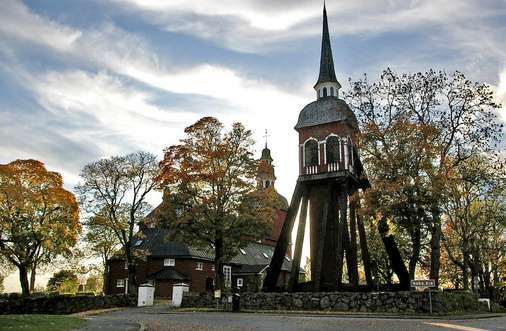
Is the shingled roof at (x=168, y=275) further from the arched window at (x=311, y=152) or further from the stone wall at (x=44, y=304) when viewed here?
the arched window at (x=311, y=152)

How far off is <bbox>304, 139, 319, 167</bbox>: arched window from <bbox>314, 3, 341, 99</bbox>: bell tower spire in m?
4.07

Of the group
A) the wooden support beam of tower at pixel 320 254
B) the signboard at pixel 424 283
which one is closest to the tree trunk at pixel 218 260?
the wooden support beam of tower at pixel 320 254

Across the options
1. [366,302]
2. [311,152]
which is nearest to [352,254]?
[366,302]

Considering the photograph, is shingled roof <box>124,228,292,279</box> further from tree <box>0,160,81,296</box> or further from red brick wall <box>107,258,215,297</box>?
tree <box>0,160,81,296</box>

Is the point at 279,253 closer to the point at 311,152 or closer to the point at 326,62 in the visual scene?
the point at 311,152

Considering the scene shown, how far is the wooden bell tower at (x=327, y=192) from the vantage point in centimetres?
2862

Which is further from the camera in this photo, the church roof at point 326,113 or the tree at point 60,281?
the tree at point 60,281

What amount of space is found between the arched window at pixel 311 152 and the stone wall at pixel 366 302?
940 cm

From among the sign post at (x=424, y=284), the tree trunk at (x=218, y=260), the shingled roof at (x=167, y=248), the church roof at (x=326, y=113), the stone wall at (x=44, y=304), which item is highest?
the church roof at (x=326, y=113)

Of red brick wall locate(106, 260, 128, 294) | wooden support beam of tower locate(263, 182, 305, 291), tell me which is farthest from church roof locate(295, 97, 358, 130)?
red brick wall locate(106, 260, 128, 294)

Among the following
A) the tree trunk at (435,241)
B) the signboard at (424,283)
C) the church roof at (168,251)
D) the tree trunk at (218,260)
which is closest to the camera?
the signboard at (424,283)

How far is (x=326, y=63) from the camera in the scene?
34.9 metres

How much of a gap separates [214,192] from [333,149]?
861 cm

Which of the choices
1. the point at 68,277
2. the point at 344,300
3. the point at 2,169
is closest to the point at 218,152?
the point at 344,300
